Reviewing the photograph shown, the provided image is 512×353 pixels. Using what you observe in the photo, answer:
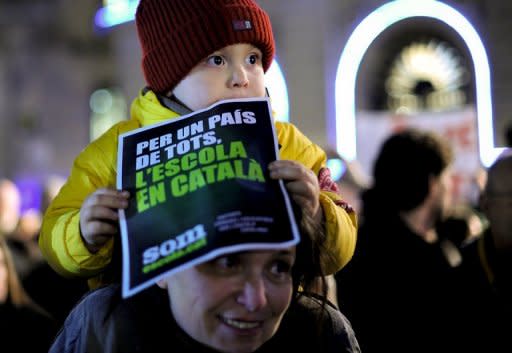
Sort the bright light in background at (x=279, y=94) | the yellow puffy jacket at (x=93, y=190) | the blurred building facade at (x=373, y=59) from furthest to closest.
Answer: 1. the blurred building facade at (x=373, y=59)
2. the bright light in background at (x=279, y=94)
3. the yellow puffy jacket at (x=93, y=190)

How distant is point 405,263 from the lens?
3350 millimetres

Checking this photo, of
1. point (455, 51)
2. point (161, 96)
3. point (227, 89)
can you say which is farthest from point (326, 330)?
point (455, 51)

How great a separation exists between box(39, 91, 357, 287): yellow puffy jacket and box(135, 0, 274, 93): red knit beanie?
0.29 ft

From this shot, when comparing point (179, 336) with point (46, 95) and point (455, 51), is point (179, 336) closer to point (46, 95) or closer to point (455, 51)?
point (455, 51)

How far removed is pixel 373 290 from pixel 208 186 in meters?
2.02

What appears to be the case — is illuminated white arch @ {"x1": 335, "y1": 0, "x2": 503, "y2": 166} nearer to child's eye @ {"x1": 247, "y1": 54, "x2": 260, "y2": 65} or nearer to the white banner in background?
the white banner in background

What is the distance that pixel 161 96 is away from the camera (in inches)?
75.2

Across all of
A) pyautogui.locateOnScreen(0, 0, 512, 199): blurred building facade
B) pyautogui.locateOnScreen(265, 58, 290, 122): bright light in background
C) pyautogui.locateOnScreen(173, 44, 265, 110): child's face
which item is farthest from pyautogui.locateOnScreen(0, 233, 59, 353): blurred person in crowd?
pyautogui.locateOnScreen(265, 58, 290, 122): bright light in background

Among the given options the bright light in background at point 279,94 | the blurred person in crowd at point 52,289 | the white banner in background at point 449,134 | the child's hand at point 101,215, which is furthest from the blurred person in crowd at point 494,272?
the bright light in background at point 279,94

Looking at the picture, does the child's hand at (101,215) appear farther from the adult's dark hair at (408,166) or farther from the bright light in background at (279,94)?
the bright light in background at (279,94)

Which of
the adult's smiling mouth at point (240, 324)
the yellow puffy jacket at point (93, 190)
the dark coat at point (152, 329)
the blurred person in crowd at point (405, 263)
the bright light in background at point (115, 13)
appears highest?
the bright light in background at point (115, 13)

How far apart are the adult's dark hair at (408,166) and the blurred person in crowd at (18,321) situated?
1778 mm

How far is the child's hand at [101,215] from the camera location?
59.4 inches

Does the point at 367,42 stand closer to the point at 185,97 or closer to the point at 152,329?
the point at 185,97
